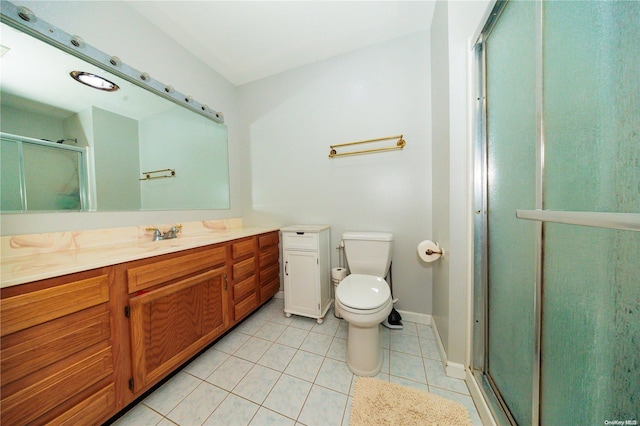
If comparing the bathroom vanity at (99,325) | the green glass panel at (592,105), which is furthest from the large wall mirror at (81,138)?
the green glass panel at (592,105)

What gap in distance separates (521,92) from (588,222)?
0.64 meters

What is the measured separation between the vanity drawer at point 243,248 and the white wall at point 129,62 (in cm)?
61

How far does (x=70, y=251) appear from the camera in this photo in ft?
3.50

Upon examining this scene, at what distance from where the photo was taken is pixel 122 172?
1.36 m

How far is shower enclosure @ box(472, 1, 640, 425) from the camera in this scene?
19.2 inches

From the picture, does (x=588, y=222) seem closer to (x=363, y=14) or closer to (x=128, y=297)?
(x=128, y=297)

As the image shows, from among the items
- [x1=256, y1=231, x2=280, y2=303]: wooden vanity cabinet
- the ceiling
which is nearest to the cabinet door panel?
[x1=256, y1=231, x2=280, y2=303]: wooden vanity cabinet

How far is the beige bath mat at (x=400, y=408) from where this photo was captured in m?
0.89

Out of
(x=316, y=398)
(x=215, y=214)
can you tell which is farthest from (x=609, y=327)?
(x=215, y=214)

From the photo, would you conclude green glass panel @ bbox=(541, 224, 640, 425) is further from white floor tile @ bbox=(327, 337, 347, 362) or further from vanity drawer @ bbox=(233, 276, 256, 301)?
vanity drawer @ bbox=(233, 276, 256, 301)

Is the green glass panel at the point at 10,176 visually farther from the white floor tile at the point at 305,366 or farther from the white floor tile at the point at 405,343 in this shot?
the white floor tile at the point at 405,343

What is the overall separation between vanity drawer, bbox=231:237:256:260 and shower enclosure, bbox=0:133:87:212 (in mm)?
899

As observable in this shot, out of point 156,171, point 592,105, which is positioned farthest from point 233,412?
point 592,105

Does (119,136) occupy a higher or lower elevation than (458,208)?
higher
